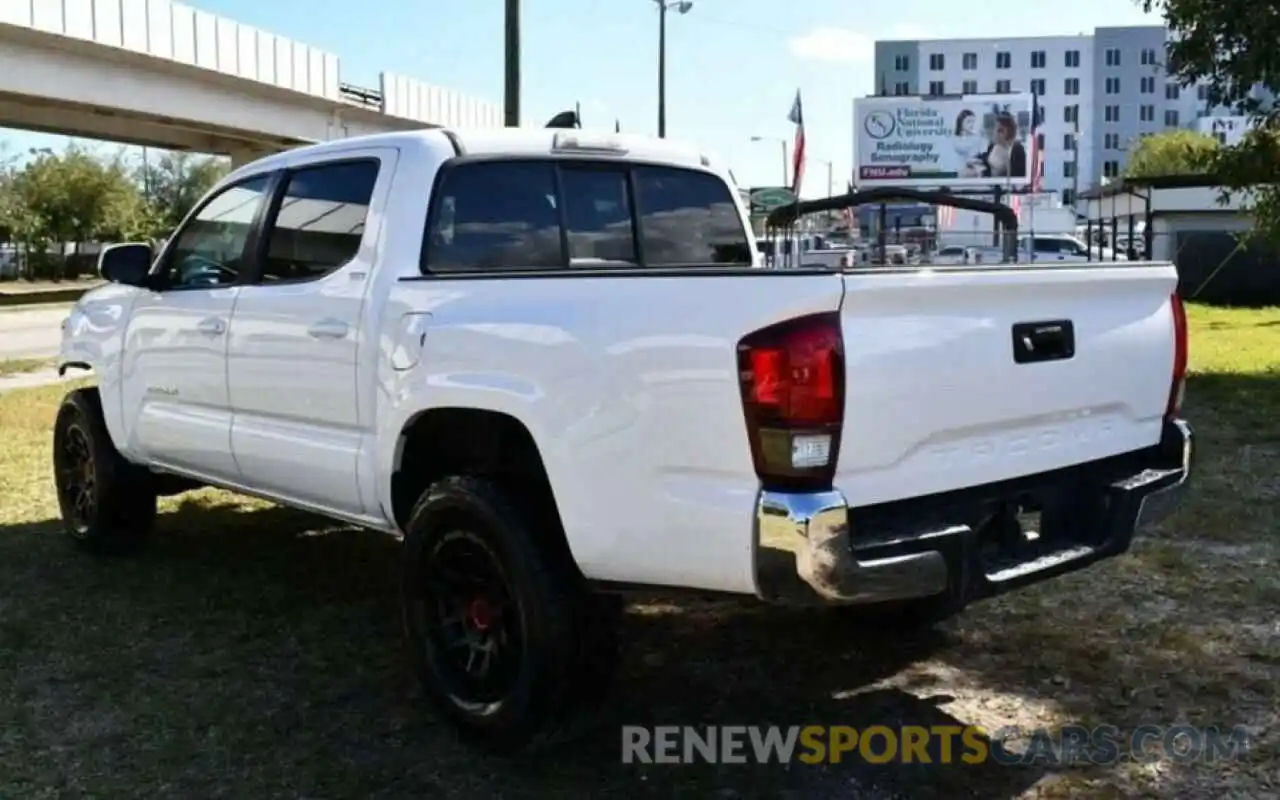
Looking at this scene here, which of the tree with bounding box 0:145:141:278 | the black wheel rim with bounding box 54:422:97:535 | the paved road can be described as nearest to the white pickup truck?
the black wheel rim with bounding box 54:422:97:535

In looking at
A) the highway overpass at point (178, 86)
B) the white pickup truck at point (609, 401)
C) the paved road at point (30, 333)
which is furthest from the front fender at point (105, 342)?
the highway overpass at point (178, 86)

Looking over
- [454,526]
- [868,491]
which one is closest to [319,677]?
[454,526]

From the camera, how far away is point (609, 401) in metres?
3.53

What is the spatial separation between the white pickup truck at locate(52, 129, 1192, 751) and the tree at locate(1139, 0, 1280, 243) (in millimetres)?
7720

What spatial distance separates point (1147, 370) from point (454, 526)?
7.37 feet

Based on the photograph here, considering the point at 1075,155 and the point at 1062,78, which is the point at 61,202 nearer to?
the point at 1075,155

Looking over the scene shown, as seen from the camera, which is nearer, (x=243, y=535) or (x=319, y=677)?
(x=319, y=677)

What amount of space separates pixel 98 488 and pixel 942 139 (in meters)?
55.4

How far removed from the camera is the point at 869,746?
13.4ft

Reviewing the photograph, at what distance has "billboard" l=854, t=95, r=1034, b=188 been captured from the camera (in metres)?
57.6

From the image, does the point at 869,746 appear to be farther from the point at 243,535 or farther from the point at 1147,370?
the point at 243,535

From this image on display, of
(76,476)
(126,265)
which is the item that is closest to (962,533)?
(126,265)

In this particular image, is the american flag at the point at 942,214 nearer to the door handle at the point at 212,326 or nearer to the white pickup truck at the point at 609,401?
the white pickup truck at the point at 609,401

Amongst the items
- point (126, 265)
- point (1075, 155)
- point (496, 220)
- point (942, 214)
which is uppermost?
point (1075, 155)
